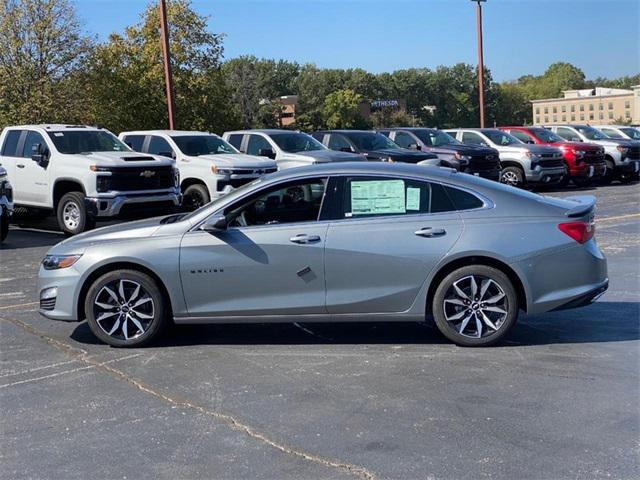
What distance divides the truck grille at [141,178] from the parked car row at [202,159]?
0.06ft

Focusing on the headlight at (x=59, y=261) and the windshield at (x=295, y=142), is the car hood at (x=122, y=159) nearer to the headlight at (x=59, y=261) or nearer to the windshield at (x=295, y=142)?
the windshield at (x=295, y=142)

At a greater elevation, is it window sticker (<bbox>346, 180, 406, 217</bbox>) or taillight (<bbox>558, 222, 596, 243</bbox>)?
window sticker (<bbox>346, 180, 406, 217</bbox>)

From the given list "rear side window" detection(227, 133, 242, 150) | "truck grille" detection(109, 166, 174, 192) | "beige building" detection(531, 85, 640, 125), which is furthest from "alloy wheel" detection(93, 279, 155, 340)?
"beige building" detection(531, 85, 640, 125)

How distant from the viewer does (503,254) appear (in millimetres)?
5617

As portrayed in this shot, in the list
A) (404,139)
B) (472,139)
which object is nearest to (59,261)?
(404,139)

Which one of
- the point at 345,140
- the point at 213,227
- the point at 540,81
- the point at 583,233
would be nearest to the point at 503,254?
the point at 583,233

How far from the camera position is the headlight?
5.98 metres

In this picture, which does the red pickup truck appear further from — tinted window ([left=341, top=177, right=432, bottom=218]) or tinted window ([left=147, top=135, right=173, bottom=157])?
tinted window ([left=341, top=177, right=432, bottom=218])

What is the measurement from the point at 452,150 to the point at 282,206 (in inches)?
556

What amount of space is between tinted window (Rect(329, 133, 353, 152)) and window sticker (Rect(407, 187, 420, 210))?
1288 cm

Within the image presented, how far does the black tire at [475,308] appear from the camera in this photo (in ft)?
18.6

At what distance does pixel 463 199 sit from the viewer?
230 inches

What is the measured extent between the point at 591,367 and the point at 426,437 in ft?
5.95

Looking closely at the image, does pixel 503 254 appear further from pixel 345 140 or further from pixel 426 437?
pixel 345 140
